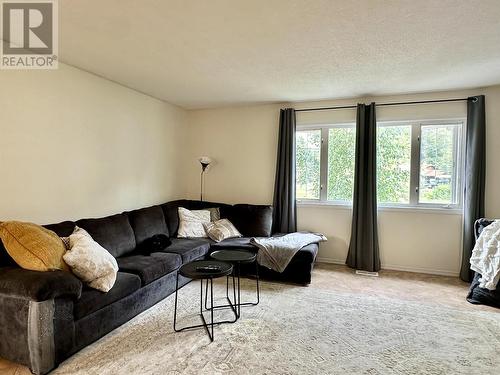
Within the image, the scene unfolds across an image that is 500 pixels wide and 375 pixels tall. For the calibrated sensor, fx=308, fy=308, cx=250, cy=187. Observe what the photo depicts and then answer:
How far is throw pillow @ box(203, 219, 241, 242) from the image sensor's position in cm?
422

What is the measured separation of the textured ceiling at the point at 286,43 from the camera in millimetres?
2090

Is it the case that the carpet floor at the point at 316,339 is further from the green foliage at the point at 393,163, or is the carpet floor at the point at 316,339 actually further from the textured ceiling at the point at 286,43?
the textured ceiling at the point at 286,43

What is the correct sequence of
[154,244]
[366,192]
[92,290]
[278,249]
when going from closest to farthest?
[92,290] < [154,244] < [278,249] < [366,192]

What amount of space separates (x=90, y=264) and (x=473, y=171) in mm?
4316

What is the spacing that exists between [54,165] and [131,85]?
Answer: 1446 mm

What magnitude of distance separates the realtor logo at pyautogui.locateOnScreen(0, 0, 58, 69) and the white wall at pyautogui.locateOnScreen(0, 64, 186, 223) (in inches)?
4.0

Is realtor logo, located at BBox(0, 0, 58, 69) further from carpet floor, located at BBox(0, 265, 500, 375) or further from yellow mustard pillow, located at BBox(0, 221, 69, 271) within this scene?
carpet floor, located at BBox(0, 265, 500, 375)

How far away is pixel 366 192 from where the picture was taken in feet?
14.0

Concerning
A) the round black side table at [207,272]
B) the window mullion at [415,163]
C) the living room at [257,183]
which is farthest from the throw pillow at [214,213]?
the window mullion at [415,163]

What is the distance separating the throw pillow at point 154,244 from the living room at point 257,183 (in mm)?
24

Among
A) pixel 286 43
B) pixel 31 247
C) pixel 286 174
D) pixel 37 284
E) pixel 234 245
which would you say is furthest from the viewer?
pixel 286 174

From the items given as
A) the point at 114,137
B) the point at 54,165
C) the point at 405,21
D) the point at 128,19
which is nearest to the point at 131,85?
the point at 114,137

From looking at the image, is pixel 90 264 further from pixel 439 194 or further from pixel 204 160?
pixel 439 194

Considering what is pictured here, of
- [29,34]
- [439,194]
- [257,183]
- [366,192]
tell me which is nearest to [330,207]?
[366,192]
